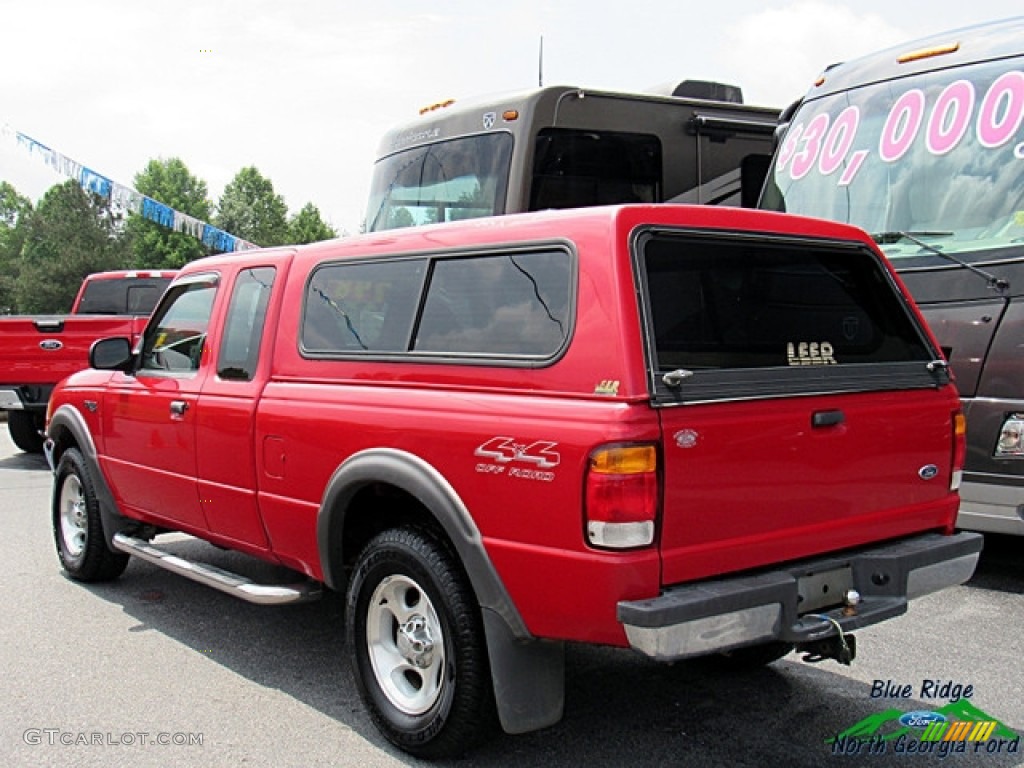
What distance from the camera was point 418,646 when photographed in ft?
12.1

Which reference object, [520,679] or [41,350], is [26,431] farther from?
[520,679]

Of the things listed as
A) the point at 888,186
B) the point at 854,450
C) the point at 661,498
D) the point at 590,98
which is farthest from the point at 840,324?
the point at 590,98

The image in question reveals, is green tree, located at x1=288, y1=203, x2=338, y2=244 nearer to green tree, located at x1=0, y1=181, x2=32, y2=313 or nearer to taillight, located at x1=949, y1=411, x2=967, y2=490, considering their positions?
green tree, located at x1=0, y1=181, x2=32, y2=313

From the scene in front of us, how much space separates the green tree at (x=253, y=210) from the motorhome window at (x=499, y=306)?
82.4 metres

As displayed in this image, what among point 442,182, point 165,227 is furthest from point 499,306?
point 165,227

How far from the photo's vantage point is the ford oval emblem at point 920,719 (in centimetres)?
392

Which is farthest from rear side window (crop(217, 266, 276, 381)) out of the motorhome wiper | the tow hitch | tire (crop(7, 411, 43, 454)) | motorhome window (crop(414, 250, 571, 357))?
tire (crop(7, 411, 43, 454))

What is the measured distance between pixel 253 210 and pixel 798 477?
288 feet

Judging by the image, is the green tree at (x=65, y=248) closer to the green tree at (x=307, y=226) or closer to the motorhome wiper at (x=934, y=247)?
the green tree at (x=307, y=226)

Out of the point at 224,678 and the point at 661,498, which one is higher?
the point at 661,498

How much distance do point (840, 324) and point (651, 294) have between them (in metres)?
0.98

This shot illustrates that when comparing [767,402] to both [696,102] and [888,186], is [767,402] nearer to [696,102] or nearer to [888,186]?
[888,186]

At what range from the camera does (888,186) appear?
6.36m

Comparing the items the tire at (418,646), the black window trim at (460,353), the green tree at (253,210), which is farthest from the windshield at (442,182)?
the green tree at (253,210)
